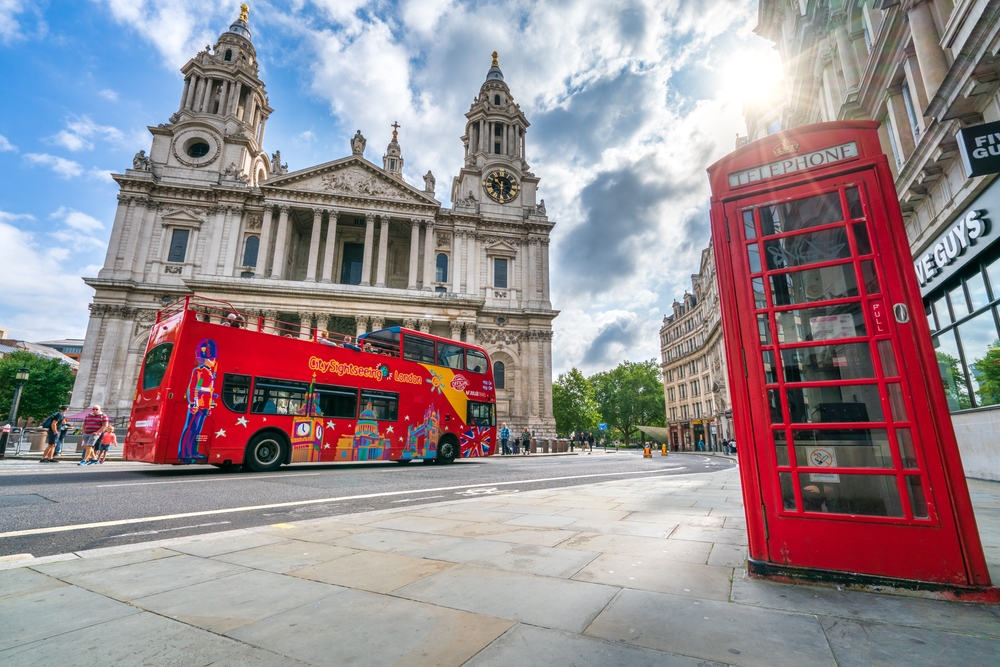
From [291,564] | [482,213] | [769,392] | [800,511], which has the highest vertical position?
[482,213]

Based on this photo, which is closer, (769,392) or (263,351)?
(769,392)

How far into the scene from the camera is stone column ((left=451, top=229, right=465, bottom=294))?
37.0 meters

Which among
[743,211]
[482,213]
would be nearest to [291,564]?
[743,211]

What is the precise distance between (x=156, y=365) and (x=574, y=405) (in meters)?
60.3

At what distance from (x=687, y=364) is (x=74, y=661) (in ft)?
200

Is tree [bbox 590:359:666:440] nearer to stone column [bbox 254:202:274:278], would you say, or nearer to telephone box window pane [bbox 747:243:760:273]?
stone column [bbox 254:202:274:278]

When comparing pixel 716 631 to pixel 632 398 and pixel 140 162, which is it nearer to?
pixel 140 162

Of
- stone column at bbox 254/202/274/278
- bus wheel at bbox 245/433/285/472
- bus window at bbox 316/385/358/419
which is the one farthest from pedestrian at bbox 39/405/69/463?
stone column at bbox 254/202/274/278

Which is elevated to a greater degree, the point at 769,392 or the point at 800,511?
the point at 769,392

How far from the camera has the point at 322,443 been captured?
12.7 m

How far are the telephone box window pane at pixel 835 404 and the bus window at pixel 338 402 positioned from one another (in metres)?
11.9

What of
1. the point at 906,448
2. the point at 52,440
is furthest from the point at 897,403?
the point at 52,440

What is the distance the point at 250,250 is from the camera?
35.3 m

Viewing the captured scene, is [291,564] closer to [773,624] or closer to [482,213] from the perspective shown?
[773,624]
